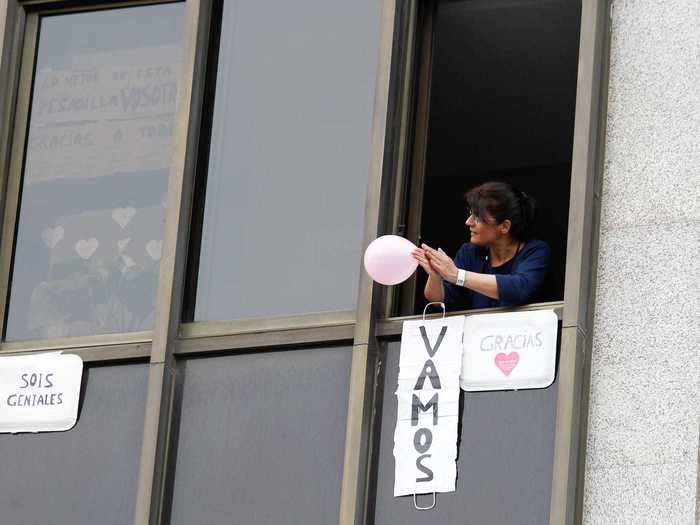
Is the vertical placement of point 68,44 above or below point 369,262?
above

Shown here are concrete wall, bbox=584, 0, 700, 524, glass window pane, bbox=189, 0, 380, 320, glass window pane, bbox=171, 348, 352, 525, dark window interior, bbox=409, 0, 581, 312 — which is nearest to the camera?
concrete wall, bbox=584, 0, 700, 524

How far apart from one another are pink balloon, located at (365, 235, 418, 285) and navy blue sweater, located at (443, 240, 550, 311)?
290mm

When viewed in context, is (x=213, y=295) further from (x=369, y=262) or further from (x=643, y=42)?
(x=643, y=42)

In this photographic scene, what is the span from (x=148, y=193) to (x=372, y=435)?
2135 millimetres

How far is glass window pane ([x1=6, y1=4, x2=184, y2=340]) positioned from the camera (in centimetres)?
1024

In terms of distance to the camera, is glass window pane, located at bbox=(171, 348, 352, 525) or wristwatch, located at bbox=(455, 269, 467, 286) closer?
wristwatch, located at bbox=(455, 269, 467, 286)

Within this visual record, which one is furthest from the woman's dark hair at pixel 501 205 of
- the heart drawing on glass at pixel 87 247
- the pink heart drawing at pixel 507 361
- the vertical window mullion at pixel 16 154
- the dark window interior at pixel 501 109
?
the vertical window mullion at pixel 16 154

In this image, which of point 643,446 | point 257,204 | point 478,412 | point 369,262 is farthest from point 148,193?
point 643,446

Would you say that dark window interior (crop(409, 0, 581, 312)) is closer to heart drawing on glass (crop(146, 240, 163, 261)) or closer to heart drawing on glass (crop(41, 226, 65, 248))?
heart drawing on glass (crop(146, 240, 163, 261))

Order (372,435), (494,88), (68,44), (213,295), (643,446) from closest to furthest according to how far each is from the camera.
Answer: (643,446) < (372,435) < (213,295) < (68,44) < (494,88)

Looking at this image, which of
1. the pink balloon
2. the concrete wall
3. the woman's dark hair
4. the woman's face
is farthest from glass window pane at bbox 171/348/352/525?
the concrete wall

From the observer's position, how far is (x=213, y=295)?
32.5 ft

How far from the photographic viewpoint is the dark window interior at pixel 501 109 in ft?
36.5

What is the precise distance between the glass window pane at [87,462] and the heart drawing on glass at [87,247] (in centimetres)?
77
